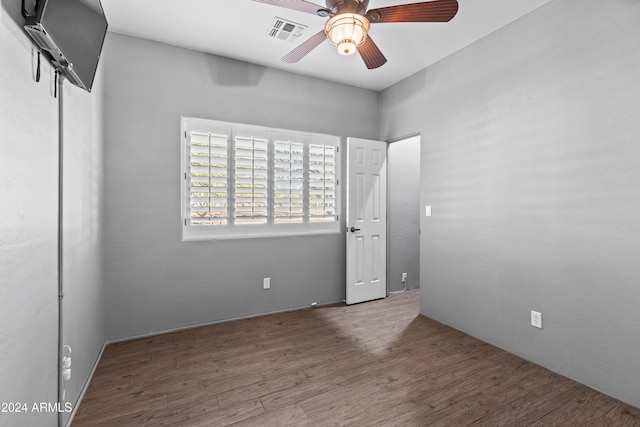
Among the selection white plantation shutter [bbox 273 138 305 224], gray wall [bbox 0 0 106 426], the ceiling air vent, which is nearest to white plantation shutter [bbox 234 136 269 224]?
white plantation shutter [bbox 273 138 305 224]

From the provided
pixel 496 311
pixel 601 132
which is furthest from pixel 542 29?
pixel 496 311

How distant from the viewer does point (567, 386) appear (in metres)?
2.22

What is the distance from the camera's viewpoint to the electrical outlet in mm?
2514

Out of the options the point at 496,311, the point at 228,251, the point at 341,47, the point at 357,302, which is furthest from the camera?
the point at 357,302

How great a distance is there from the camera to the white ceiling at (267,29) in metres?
2.49

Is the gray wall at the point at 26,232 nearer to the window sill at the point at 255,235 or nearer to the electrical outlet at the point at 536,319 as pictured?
the window sill at the point at 255,235

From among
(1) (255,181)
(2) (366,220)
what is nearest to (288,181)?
(1) (255,181)

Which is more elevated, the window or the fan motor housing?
the fan motor housing

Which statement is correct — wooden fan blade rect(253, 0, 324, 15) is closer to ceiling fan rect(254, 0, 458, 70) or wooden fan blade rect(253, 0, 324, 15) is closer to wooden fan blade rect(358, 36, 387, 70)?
ceiling fan rect(254, 0, 458, 70)

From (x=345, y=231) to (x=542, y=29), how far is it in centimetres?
277

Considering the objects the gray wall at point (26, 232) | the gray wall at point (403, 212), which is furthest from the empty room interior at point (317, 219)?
the gray wall at point (403, 212)

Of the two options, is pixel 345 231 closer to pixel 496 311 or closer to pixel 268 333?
pixel 268 333

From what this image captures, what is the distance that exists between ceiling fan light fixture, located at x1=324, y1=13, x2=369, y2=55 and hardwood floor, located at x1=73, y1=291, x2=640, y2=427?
227cm

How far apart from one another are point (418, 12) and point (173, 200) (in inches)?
105
